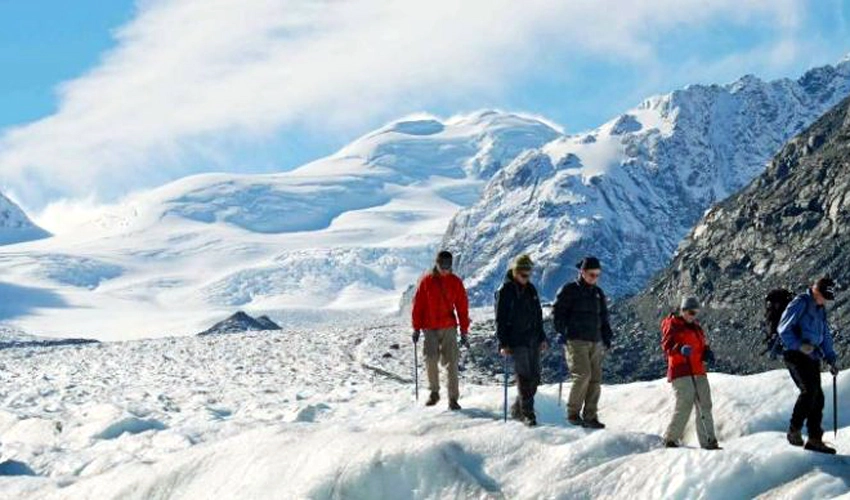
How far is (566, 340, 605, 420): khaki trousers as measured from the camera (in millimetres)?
16992

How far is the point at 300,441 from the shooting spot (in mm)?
16766

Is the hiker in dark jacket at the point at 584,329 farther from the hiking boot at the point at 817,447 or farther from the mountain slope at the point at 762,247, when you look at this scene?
the mountain slope at the point at 762,247

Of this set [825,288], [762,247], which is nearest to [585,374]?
[825,288]

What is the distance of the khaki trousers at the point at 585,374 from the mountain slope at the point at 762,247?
87183 mm

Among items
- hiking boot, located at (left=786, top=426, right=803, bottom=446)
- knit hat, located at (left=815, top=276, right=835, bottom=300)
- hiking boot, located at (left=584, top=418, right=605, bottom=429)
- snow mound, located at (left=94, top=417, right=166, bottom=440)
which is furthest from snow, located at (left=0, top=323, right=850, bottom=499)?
knit hat, located at (left=815, top=276, right=835, bottom=300)

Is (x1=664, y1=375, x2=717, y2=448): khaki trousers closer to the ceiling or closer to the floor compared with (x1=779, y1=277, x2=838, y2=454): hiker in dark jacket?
closer to the floor

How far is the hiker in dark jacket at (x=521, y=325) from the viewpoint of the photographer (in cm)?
1727

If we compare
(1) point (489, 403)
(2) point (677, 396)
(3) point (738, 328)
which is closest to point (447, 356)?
(1) point (489, 403)

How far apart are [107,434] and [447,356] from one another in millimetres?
10918

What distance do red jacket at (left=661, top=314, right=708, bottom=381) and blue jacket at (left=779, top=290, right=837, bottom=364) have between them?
111cm

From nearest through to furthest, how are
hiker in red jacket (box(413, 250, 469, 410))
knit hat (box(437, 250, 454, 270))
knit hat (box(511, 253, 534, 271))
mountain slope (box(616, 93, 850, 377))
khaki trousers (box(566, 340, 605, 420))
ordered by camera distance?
khaki trousers (box(566, 340, 605, 420)) < knit hat (box(511, 253, 534, 271)) < knit hat (box(437, 250, 454, 270)) < hiker in red jacket (box(413, 250, 469, 410)) < mountain slope (box(616, 93, 850, 377))

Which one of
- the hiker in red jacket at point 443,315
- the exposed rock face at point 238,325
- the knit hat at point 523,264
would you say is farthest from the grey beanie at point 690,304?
the exposed rock face at point 238,325

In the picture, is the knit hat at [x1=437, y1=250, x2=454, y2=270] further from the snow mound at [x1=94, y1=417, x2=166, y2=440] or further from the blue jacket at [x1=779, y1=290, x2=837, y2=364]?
the snow mound at [x1=94, y1=417, x2=166, y2=440]

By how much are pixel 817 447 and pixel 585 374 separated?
3.67 metres
